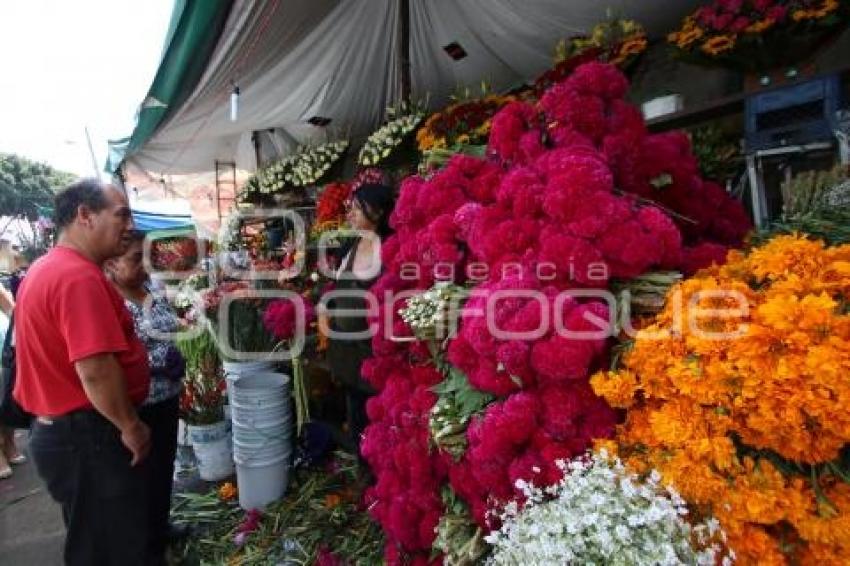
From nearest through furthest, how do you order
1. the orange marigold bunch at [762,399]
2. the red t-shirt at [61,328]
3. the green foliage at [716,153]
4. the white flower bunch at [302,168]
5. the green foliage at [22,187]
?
the orange marigold bunch at [762,399]
the red t-shirt at [61,328]
the green foliage at [716,153]
the white flower bunch at [302,168]
the green foliage at [22,187]

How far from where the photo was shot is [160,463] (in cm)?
248

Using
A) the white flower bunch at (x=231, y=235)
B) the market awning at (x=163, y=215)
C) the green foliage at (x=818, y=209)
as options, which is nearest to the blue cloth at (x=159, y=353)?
the green foliage at (x=818, y=209)

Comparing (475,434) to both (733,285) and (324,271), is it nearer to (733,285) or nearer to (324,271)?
(733,285)

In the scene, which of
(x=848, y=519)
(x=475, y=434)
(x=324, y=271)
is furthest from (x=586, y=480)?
(x=324, y=271)

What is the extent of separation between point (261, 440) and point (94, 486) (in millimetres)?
925

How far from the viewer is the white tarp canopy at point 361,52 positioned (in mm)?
2889

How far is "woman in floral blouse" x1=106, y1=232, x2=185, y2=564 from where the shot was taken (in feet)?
7.68

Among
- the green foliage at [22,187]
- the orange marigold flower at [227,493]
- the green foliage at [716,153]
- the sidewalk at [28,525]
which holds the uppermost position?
the green foliage at [22,187]

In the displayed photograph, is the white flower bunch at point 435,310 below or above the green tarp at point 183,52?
below

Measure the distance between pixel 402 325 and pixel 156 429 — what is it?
1500 millimetres

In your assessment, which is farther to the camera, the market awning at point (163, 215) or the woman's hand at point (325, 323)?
the market awning at point (163, 215)

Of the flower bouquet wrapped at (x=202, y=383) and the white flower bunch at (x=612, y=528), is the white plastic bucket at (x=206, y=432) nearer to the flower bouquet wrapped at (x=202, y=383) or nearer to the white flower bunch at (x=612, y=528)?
the flower bouquet wrapped at (x=202, y=383)

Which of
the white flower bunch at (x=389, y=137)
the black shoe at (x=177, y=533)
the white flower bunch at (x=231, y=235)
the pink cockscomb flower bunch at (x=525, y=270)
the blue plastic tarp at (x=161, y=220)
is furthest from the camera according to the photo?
the blue plastic tarp at (x=161, y=220)

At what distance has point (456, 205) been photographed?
152 cm
